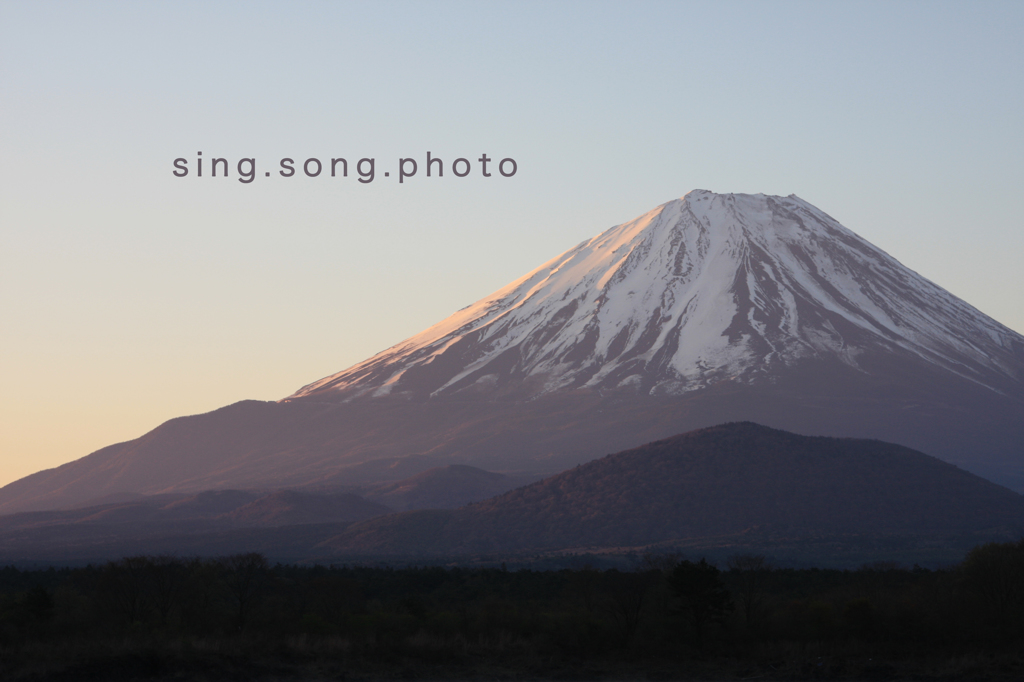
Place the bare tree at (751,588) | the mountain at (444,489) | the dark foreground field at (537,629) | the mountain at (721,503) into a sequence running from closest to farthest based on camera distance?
the dark foreground field at (537,629) < the bare tree at (751,588) < the mountain at (721,503) < the mountain at (444,489)

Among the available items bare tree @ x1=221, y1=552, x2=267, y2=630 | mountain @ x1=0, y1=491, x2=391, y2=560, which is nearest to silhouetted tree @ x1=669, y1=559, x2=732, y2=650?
bare tree @ x1=221, y1=552, x2=267, y2=630

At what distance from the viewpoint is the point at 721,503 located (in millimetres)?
124750

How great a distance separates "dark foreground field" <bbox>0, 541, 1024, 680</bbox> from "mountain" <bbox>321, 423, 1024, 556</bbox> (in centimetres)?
6960

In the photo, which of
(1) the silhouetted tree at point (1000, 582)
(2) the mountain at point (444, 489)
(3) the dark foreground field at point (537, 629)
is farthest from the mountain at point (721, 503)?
(3) the dark foreground field at point (537, 629)

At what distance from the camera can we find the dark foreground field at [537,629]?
1282 inches

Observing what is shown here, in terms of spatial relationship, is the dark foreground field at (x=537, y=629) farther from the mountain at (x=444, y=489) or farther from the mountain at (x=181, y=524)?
the mountain at (x=444, y=489)

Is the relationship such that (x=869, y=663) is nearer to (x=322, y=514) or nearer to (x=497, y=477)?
(x=322, y=514)

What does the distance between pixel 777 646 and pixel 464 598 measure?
1878cm

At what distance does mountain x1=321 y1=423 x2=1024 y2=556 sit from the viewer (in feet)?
392

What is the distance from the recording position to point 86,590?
5297 cm

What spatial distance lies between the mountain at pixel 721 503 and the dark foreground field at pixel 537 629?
6960 cm

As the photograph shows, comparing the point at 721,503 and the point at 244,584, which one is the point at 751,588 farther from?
the point at 721,503

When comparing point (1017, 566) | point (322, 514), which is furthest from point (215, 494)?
point (1017, 566)

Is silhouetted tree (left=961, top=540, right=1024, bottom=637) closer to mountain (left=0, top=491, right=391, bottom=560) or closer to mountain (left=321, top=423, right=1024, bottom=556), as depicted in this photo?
mountain (left=321, top=423, right=1024, bottom=556)
